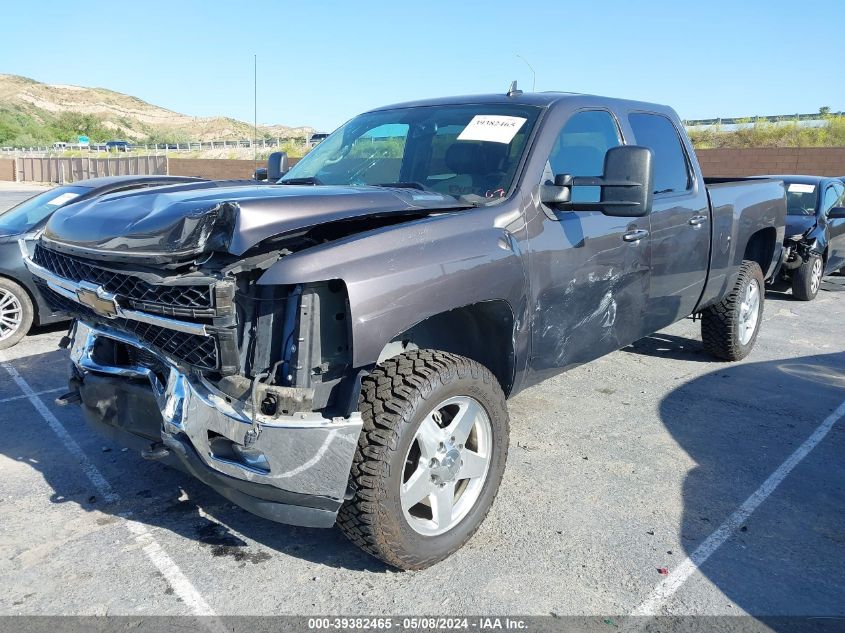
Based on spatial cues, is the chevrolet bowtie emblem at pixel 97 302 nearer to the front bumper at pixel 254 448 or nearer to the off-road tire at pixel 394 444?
the front bumper at pixel 254 448

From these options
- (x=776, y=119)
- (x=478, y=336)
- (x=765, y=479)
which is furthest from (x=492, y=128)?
(x=776, y=119)

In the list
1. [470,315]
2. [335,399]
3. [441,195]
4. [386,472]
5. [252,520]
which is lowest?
[252,520]

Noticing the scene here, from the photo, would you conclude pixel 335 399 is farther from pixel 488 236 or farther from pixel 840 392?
pixel 840 392

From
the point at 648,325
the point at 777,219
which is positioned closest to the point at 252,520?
the point at 648,325

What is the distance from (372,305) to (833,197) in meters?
9.53

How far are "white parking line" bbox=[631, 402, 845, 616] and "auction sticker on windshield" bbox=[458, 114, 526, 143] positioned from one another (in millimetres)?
2188

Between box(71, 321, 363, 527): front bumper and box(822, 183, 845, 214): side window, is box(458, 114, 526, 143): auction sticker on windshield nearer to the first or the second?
box(71, 321, 363, 527): front bumper

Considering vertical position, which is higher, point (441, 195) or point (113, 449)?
point (441, 195)

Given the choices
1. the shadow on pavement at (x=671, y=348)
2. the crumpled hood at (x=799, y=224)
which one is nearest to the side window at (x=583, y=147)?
the shadow on pavement at (x=671, y=348)

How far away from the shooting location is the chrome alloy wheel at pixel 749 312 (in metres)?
6.07

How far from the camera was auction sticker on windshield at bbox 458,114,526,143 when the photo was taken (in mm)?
Result: 3754

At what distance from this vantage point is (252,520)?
3459 mm

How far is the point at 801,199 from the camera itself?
9.84 metres

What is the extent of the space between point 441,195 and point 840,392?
13.1ft
